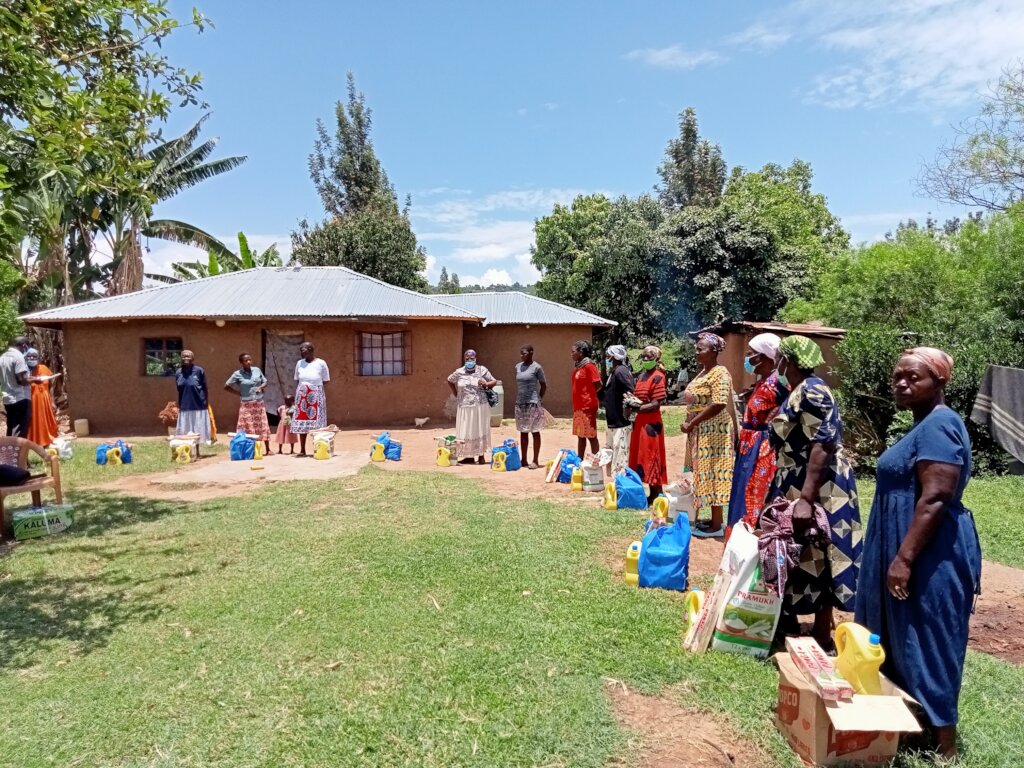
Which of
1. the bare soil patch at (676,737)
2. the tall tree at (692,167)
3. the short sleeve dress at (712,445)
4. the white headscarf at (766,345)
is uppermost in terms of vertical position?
the tall tree at (692,167)

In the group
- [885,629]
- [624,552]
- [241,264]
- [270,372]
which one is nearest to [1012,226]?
[624,552]

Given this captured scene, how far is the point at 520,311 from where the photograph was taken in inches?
662

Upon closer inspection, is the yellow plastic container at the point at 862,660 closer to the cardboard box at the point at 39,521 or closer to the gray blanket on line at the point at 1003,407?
the gray blanket on line at the point at 1003,407

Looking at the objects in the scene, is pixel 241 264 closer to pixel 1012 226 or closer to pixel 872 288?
pixel 872 288

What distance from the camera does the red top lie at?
8055 mm

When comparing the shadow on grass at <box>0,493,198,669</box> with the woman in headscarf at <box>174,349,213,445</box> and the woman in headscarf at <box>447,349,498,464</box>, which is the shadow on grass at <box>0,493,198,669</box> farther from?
the woman in headscarf at <box>447,349,498,464</box>

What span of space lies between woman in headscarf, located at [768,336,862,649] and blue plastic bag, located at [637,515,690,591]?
1011 mm

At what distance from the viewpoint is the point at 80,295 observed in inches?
762

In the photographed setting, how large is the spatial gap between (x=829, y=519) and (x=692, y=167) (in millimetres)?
28622

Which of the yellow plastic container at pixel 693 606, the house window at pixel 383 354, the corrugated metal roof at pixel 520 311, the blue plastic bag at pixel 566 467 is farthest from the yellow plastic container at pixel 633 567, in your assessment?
the corrugated metal roof at pixel 520 311

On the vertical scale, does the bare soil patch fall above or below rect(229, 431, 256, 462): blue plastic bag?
below

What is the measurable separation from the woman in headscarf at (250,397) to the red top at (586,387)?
490 centimetres

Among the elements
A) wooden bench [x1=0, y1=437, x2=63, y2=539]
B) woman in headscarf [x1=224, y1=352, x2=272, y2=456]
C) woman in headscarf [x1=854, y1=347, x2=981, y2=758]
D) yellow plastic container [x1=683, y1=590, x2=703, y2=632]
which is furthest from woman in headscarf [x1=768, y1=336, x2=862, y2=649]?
woman in headscarf [x1=224, y1=352, x2=272, y2=456]

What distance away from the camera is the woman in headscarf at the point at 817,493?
3.17 metres
